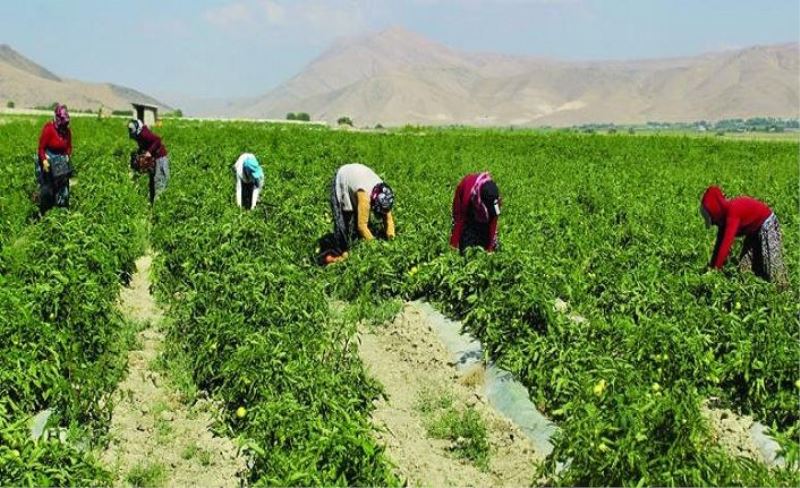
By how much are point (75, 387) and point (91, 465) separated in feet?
4.24

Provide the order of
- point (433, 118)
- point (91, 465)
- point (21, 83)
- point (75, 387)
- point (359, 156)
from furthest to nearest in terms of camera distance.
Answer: point (433, 118) < point (21, 83) < point (359, 156) < point (75, 387) < point (91, 465)

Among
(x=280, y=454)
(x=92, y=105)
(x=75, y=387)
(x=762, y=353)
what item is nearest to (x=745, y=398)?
(x=762, y=353)

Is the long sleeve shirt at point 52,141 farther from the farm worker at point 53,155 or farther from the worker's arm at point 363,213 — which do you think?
the worker's arm at point 363,213

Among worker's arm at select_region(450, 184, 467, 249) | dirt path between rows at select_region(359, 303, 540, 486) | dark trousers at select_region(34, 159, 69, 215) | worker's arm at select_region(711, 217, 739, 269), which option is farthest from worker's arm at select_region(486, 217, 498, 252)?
dark trousers at select_region(34, 159, 69, 215)

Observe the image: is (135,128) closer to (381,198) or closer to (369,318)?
(381,198)

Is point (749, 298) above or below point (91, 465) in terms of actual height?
above

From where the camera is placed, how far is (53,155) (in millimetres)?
10898

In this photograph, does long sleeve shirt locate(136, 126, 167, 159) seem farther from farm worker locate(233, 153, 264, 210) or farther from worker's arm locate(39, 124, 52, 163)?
farm worker locate(233, 153, 264, 210)

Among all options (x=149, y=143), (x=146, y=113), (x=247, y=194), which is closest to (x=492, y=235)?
(x=247, y=194)

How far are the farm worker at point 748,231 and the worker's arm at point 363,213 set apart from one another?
3.37 meters

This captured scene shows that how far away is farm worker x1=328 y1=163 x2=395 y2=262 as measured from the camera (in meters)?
8.26

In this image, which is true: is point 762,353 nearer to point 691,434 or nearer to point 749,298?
point 749,298

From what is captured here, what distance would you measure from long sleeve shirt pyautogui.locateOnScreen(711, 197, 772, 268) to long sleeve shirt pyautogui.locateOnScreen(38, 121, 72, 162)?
28.6 feet

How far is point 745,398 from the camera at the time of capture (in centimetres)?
543
